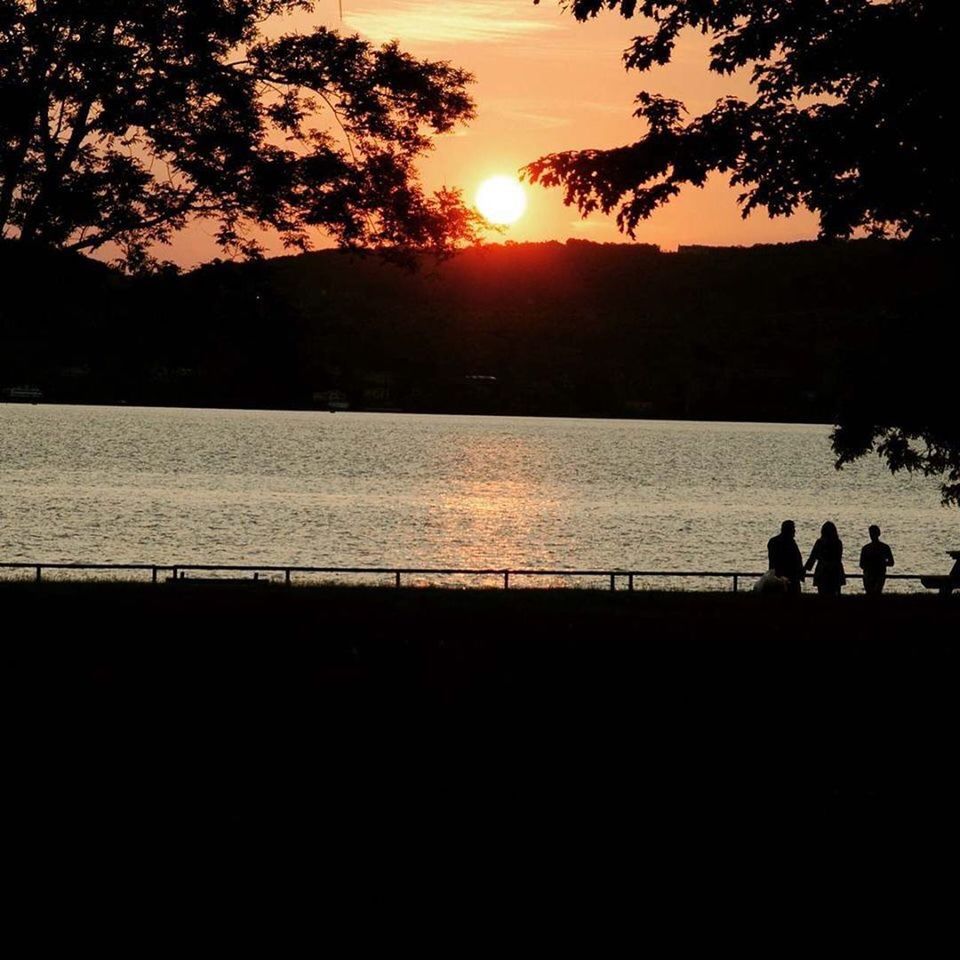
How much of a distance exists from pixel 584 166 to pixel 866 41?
11.5 feet

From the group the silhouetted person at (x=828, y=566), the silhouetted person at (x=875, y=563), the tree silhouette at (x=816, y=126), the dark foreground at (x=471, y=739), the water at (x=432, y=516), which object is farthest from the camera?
the water at (x=432, y=516)

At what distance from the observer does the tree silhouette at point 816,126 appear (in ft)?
53.8

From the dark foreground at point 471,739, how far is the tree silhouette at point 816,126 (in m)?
5.21

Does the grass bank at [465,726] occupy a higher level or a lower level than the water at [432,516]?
higher

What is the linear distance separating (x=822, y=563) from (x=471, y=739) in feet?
57.0

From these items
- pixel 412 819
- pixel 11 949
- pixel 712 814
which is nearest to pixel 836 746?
pixel 712 814

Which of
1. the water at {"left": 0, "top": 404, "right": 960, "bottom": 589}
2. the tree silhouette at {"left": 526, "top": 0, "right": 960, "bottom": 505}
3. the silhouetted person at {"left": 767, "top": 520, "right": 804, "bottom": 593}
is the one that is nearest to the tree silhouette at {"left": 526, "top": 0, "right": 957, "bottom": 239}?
the tree silhouette at {"left": 526, "top": 0, "right": 960, "bottom": 505}

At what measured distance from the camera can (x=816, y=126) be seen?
17.2 meters

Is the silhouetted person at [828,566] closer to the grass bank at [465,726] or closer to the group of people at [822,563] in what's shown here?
the group of people at [822,563]

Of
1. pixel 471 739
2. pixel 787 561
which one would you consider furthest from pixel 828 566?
pixel 471 739

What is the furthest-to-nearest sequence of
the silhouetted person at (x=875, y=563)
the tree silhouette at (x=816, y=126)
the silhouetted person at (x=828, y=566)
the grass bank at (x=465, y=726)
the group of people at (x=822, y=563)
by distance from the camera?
the silhouetted person at (x=875, y=563), the silhouetted person at (x=828, y=566), the group of people at (x=822, y=563), the tree silhouette at (x=816, y=126), the grass bank at (x=465, y=726)

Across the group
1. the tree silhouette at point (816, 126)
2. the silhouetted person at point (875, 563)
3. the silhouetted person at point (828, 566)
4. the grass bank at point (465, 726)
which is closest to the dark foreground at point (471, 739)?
the grass bank at point (465, 726)

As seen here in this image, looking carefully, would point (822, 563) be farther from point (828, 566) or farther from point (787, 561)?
point (787, 561)

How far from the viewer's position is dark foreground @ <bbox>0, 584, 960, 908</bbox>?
8094 millimetres
